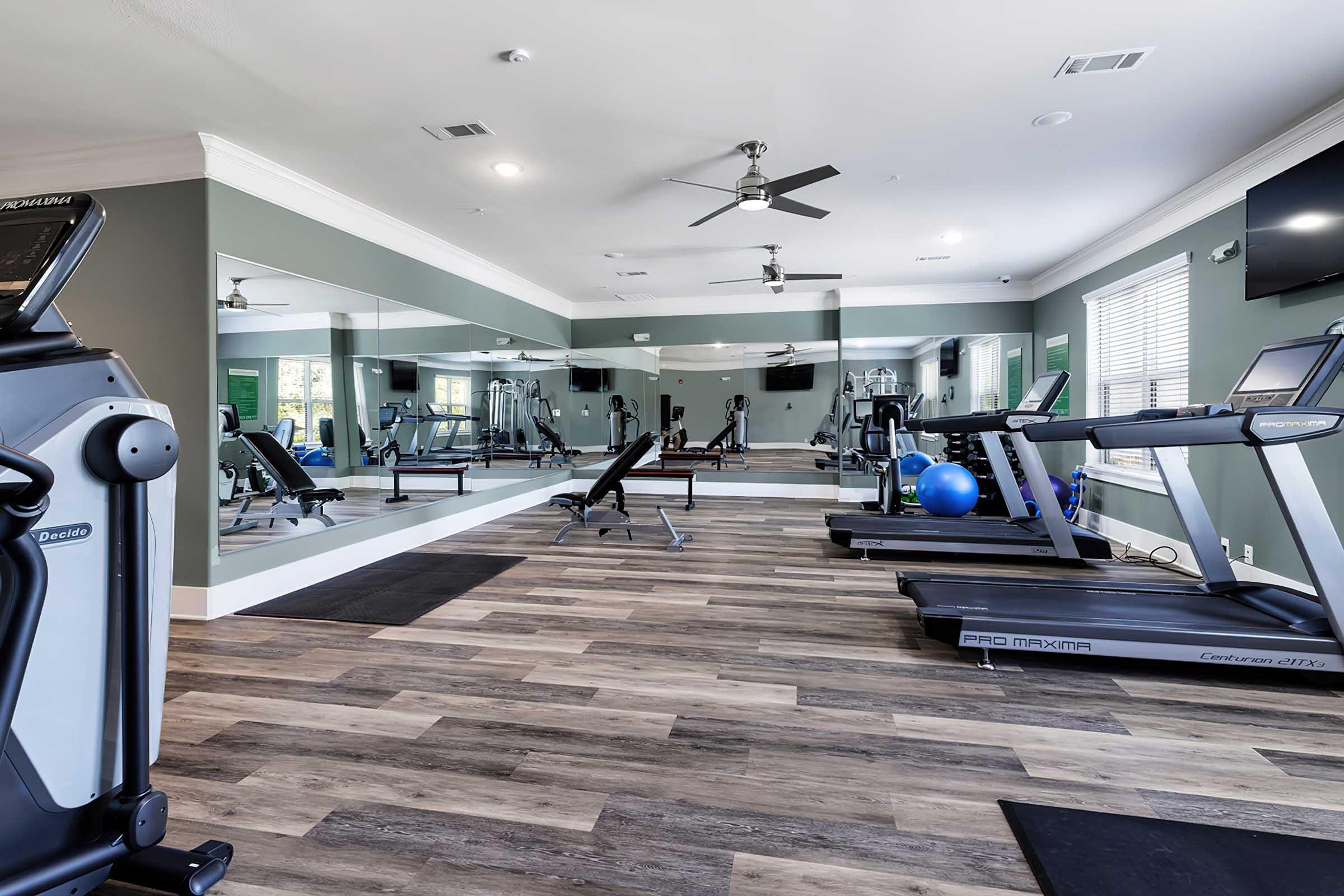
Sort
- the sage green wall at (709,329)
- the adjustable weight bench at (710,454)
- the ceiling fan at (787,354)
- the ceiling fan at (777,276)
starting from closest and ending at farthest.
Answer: the ceiling fan at (777,276)
the sage green wall at (709,329)
the ceiling fan at (787,354)
the adjustable weight bench at (710,454)

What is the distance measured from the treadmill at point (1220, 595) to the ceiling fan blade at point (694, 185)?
8.65 ft

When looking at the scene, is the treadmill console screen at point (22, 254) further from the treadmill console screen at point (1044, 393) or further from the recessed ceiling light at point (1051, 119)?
the treadmill console screen at point (1044, 393)

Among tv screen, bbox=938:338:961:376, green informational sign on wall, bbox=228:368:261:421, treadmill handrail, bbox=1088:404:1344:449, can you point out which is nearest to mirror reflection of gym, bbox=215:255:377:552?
green informational sign on wall, bbox=228:368:261:421

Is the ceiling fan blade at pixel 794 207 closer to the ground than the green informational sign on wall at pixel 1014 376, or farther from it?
farther from it

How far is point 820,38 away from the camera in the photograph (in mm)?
2703

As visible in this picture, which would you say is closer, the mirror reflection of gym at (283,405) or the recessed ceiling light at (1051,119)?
the recessed ceiling light at (1051,119)

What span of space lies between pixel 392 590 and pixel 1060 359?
665 centimetres

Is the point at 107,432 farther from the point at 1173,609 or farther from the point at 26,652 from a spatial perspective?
the point at 1173,609

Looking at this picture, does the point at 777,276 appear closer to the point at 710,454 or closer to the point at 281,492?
the point at 710,454

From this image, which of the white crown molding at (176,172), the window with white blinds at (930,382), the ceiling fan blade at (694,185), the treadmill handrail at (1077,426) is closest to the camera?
the treadmill handrail at (1077,426)

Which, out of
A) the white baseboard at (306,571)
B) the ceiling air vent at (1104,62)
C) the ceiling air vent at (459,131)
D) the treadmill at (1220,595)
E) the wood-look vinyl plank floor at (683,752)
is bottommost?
the wood-look vinyl plank floor at (683,752)

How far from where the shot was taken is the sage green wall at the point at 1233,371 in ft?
A: 11.5

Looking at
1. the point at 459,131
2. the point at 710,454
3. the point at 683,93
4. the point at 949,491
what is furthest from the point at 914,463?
the point at 459,131

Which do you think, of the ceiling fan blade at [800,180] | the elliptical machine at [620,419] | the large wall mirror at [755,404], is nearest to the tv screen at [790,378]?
the large wall mirror at [755,404]
